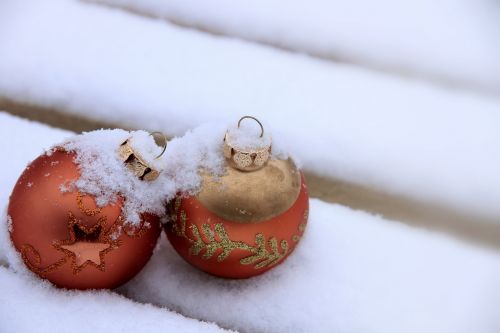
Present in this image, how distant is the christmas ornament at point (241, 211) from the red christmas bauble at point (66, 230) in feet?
0.13

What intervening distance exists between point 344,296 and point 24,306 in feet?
1.01

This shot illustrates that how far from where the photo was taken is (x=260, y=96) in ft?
2.50

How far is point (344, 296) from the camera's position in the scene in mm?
560

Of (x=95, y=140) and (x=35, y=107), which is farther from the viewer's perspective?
(x=35, y=107)

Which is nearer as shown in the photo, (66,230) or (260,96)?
(66,230)

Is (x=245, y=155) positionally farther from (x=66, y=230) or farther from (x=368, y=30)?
(x=368, y=30)

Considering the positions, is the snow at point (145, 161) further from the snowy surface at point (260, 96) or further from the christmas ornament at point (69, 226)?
the snowy surface at point (260, 96)

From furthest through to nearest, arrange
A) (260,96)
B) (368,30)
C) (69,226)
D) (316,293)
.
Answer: (368,30) < (260,96) < (316,293) < (69,226)

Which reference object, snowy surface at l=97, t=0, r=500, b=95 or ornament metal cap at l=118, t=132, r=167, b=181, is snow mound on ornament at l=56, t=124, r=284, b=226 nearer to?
ornament metal cap at l=118, t=132, r=167, b=181

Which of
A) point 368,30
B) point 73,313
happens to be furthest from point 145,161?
point 368,30

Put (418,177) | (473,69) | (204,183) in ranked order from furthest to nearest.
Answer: (473,69) < (418,177) < (204,183)

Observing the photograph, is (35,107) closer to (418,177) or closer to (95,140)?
(95,140)

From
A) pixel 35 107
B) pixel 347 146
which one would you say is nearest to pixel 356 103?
pixel 347 146

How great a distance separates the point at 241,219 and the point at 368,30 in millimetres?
505
